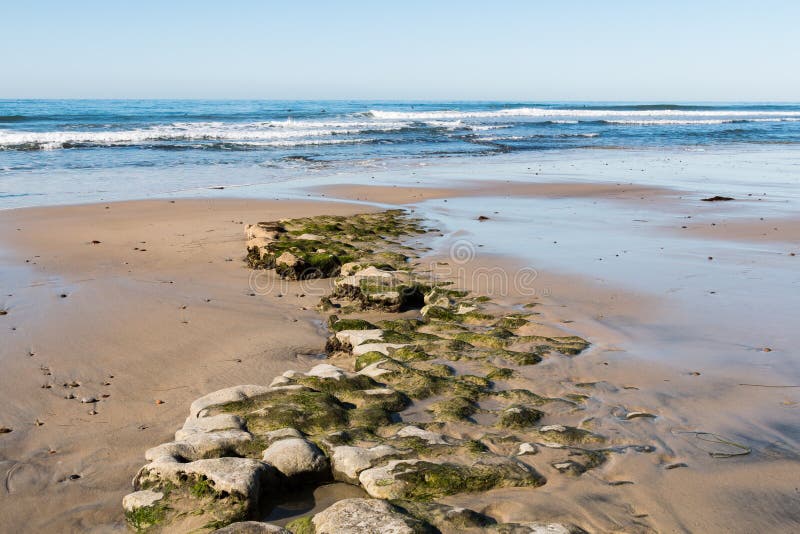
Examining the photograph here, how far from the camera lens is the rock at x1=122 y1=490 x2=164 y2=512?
12.0 ft

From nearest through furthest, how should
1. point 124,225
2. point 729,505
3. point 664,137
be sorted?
point 729,505 → point 124,225 → point 664,137

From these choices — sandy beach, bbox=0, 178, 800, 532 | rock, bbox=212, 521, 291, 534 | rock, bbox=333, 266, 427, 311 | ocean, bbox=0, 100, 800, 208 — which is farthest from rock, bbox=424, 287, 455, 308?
ocean, bbox=0, 100, 800, 208

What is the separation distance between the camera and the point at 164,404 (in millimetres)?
5211

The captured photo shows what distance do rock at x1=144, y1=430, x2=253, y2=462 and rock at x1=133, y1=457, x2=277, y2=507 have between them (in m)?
0.11

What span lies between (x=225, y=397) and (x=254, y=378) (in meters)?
0.89

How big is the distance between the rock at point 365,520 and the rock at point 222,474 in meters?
0.47

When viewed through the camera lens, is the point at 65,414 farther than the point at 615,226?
No

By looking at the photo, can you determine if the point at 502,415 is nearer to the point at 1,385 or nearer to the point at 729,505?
the point at 729,505

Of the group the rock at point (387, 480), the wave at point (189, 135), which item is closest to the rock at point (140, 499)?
the rock at point (387, 480)

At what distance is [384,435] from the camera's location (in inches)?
177

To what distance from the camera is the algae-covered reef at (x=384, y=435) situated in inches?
140

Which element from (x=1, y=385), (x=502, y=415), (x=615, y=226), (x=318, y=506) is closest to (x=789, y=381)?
(x=502, y=415)

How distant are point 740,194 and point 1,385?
15.6 meters

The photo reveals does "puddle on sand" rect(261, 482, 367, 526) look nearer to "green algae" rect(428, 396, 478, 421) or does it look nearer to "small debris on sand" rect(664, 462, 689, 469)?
"green algae" rect(428, 396, 478, 421)
